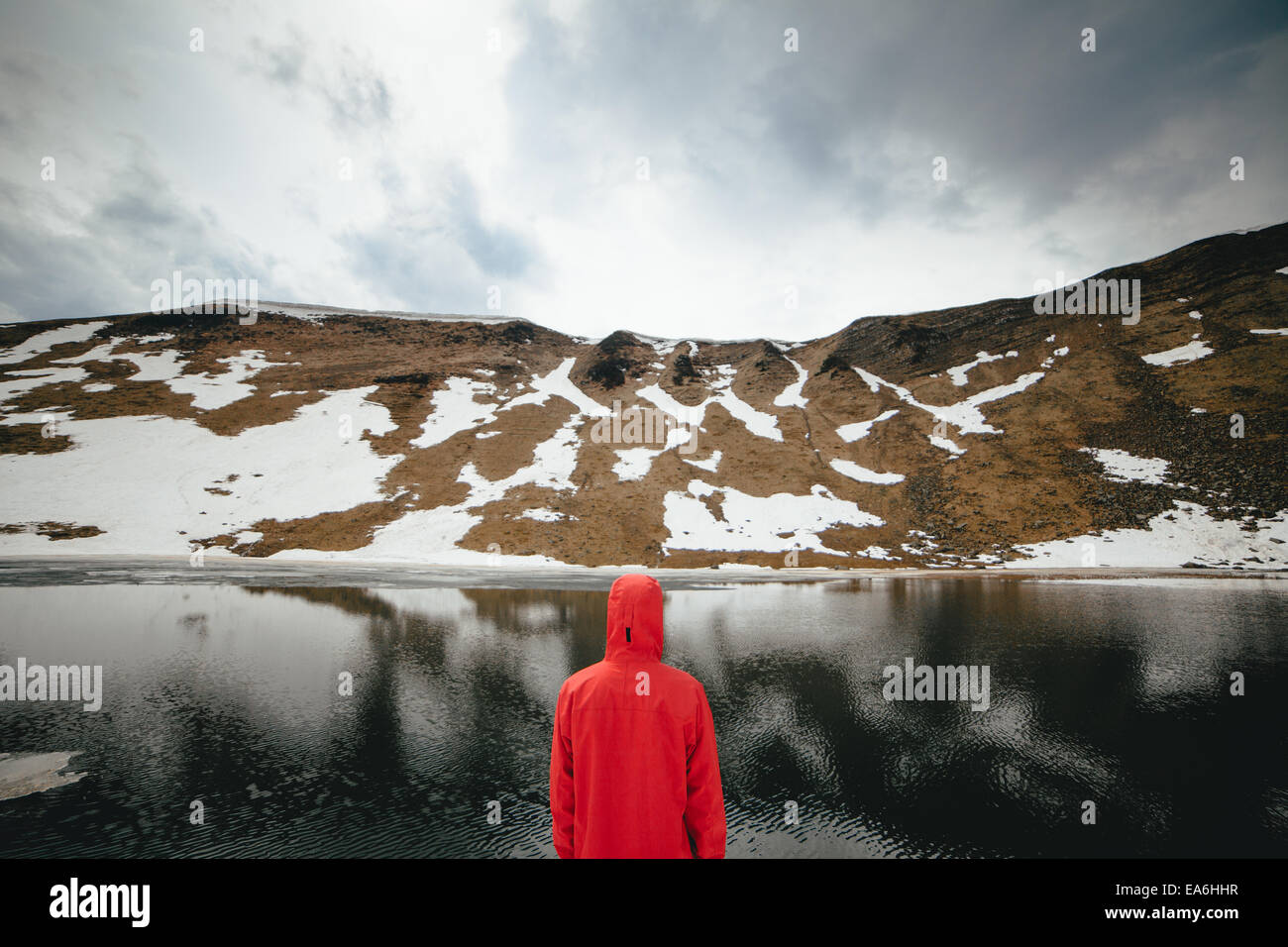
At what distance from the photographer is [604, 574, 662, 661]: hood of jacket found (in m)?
3.56

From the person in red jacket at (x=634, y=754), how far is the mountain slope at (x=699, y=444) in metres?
50.8

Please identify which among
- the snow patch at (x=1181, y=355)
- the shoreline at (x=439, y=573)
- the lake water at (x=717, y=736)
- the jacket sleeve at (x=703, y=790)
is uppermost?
the snow patch at (x=1181, y=355)

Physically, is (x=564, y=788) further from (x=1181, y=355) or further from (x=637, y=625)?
(x=1181, y=355)

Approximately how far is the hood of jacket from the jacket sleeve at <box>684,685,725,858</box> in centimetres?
48

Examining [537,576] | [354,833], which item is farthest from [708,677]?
[537,576]

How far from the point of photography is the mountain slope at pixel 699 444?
178ft

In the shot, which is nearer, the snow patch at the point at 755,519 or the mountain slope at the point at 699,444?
the mountain slope at the point at 699,444

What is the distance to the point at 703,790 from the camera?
360 centimetres

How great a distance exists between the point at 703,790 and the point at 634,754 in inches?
23.8

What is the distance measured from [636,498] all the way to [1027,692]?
2023 inches

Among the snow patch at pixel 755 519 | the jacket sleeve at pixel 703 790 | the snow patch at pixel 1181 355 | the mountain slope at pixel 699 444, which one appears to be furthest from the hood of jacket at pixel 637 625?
the snow patch at pixel 1181 355

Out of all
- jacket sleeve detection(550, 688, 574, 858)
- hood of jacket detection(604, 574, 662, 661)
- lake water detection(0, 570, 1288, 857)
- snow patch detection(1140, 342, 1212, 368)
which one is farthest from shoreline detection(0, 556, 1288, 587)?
snow patch detection(1140, 342, 1212, 368)

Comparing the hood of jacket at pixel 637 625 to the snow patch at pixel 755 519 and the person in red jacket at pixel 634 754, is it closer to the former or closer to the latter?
the person in red jacket at pixel 634 754
